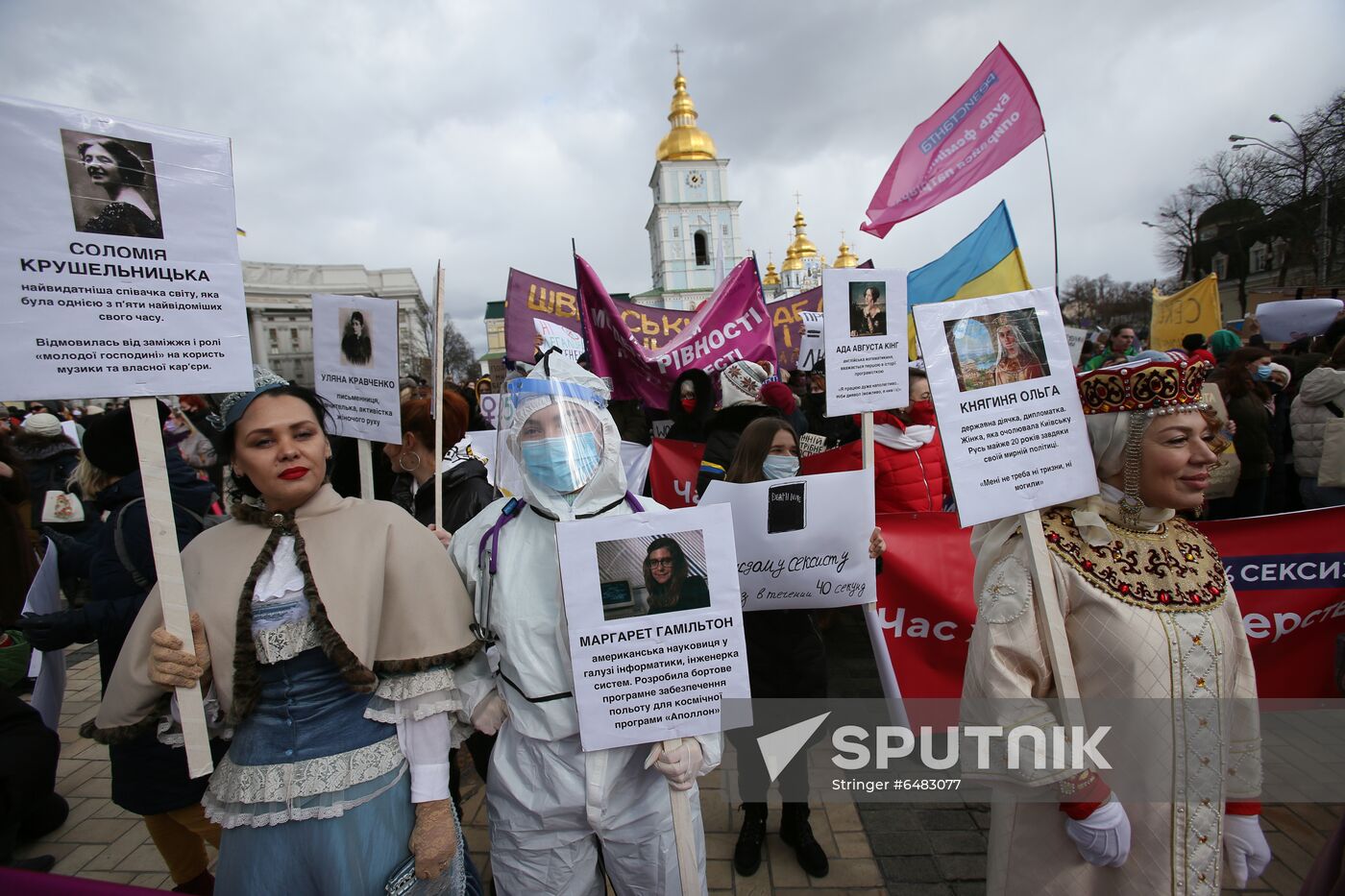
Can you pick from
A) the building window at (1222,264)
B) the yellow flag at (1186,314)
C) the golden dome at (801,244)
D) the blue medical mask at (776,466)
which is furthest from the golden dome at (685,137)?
the blue medical mask at (776,466)

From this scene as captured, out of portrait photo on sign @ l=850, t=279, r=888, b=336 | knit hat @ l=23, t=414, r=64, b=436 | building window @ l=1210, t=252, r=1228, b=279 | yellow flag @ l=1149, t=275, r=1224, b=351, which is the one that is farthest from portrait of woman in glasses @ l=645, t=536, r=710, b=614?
building window @ l=1210, t=252, r=1228, b=279

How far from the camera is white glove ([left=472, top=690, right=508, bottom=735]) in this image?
193cm

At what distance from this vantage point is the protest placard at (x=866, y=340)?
10.7 feet

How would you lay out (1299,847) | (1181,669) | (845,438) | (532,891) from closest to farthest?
(1181,669) < (532,891) < (1299,847) < (845,438)

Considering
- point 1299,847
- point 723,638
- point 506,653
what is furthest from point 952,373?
point 1299,847

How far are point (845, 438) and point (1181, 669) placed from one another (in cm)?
511

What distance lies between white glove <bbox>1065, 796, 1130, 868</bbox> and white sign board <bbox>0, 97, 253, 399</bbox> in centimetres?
262

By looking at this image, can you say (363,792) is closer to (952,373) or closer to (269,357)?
(952,373)

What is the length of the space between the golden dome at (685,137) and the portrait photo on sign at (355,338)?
2590 inches

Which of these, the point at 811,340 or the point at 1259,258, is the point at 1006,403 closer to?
the point at 811,340

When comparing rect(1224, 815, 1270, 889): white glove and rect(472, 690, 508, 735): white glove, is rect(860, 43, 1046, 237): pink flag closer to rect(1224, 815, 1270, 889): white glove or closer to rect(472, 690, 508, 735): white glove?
rect(1224, 815, 1270, 889): white glove

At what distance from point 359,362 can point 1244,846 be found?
12.7 ft

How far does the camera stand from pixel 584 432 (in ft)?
6.37

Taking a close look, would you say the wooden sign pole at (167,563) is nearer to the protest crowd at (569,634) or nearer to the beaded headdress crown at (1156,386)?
the protest crowd at (569,634)
